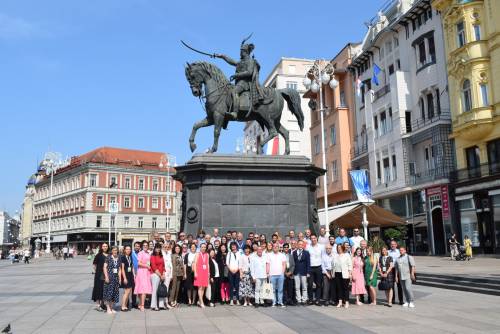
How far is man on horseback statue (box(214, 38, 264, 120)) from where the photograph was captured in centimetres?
1703

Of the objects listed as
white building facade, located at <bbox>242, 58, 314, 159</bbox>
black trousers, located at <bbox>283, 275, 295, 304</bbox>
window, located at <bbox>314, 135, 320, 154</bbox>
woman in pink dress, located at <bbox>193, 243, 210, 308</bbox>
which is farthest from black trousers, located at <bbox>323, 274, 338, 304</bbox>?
white building facade, located at <bbox>242, 58, 314, 159</bbox>

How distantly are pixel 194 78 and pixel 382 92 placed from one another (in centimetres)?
3074

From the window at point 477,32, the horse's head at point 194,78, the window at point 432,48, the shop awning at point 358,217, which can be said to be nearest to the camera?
the horse's head at point 194,78

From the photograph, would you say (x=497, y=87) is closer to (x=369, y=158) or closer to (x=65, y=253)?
(x=369, y=158)

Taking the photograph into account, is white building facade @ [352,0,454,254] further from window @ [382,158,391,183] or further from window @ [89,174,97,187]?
window @ [89,174,97,187]

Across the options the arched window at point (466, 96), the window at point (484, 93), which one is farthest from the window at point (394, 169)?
the window at point (484, 93)

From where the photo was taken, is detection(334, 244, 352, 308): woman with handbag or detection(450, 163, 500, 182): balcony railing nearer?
detection(334, 244, 352, 308): woman with handbag

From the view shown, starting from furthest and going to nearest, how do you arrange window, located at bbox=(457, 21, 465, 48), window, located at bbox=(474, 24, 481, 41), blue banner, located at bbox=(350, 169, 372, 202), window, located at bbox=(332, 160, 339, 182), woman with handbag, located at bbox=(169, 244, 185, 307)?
window, located at bbox=(332, 160, 339, 182) → window, located at bbox=(457, 21, 465, 48) → window, located at bbox=(474, 24, 481, 41) → blue banner, located at bbox=(350, 169, 372, 202) → woman with handbag, located at bbox=(169, 244, 185, 307)

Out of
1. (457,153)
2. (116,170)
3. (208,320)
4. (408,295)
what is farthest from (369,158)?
(116,170)

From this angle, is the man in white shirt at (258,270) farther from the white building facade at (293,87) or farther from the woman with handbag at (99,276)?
the white building facade at (293,87)

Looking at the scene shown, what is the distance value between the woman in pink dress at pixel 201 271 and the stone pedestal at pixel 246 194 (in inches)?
123

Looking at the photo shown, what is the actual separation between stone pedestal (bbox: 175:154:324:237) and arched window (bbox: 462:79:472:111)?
73.7 feet

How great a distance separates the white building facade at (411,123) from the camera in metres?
37.0

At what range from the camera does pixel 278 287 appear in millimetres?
12539
